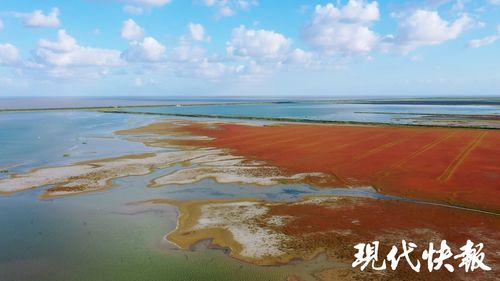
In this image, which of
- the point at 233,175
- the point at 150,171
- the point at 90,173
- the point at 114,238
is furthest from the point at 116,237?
the point at 90,173

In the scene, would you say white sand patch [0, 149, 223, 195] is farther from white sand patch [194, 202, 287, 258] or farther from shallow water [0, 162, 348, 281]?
white sand patch [194, 202, 287, 258]

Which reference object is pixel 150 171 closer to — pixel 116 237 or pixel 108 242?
pixel 116 237

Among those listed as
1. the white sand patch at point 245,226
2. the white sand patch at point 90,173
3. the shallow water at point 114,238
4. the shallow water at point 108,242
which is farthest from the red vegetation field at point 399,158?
the white sand patch at point 90,173

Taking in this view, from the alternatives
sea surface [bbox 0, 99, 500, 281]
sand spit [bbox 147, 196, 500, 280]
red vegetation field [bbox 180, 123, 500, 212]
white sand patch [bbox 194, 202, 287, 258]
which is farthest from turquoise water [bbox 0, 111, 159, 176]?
white sand patch [bbox 194, 202, 287, 258]

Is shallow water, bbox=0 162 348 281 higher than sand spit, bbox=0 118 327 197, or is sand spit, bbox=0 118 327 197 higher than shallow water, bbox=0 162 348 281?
sand spit, bbox=0 118 327 197

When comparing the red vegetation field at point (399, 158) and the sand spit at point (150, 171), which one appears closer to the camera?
the red vegetation field at point (399, 158)

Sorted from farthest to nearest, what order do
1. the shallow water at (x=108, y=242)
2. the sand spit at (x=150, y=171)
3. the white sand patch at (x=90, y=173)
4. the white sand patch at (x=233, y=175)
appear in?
the white sand patch at (x=233, y=175) < the sand spit at (x=150, y=171) < the white sand patch at (x=90, y=173) < the shallow water at (x=108, y=242)

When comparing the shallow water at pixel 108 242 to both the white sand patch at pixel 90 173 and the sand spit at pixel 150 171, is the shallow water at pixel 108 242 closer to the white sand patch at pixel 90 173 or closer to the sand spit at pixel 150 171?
the sand spit at pixel 150 171
